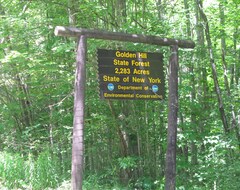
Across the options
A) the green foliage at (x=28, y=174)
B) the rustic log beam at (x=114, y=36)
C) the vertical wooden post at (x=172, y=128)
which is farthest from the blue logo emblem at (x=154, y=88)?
the green foliage at (x=28, y=174)

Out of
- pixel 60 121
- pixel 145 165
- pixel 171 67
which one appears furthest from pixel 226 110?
pixel 60 121

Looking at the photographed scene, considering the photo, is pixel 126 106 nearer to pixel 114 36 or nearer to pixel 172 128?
pixel 172 128

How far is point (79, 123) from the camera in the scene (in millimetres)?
5000

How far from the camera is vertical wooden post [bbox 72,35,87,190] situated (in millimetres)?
4910

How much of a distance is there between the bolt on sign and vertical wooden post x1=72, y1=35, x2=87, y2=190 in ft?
0.96

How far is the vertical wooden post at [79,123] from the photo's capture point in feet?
16.1

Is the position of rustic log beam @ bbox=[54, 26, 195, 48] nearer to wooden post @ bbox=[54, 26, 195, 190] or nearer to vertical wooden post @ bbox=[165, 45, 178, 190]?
wooden post @ bbox=[54, 26, 195, 190]

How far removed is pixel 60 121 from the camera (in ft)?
32.3

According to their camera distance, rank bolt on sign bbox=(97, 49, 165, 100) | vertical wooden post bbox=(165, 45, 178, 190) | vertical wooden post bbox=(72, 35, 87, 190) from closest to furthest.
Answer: vertical wooden post bbox=(72, 35, 87, 190) < bolt on sign bbox=(97, 49, 165, 100) < vertical wooden post bbox=(165, 45, 178, 190)

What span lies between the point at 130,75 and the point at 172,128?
1.15 metres

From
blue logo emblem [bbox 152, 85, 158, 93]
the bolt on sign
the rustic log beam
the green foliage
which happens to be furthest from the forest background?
blue logo emblem [bbox 152, 85, 158, 93]

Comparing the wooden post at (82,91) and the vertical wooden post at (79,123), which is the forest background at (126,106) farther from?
A: the vertical wooden post at (79,123)

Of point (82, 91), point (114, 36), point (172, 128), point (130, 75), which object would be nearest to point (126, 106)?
point (172, 128)

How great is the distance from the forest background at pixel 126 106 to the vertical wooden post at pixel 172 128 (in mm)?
717
